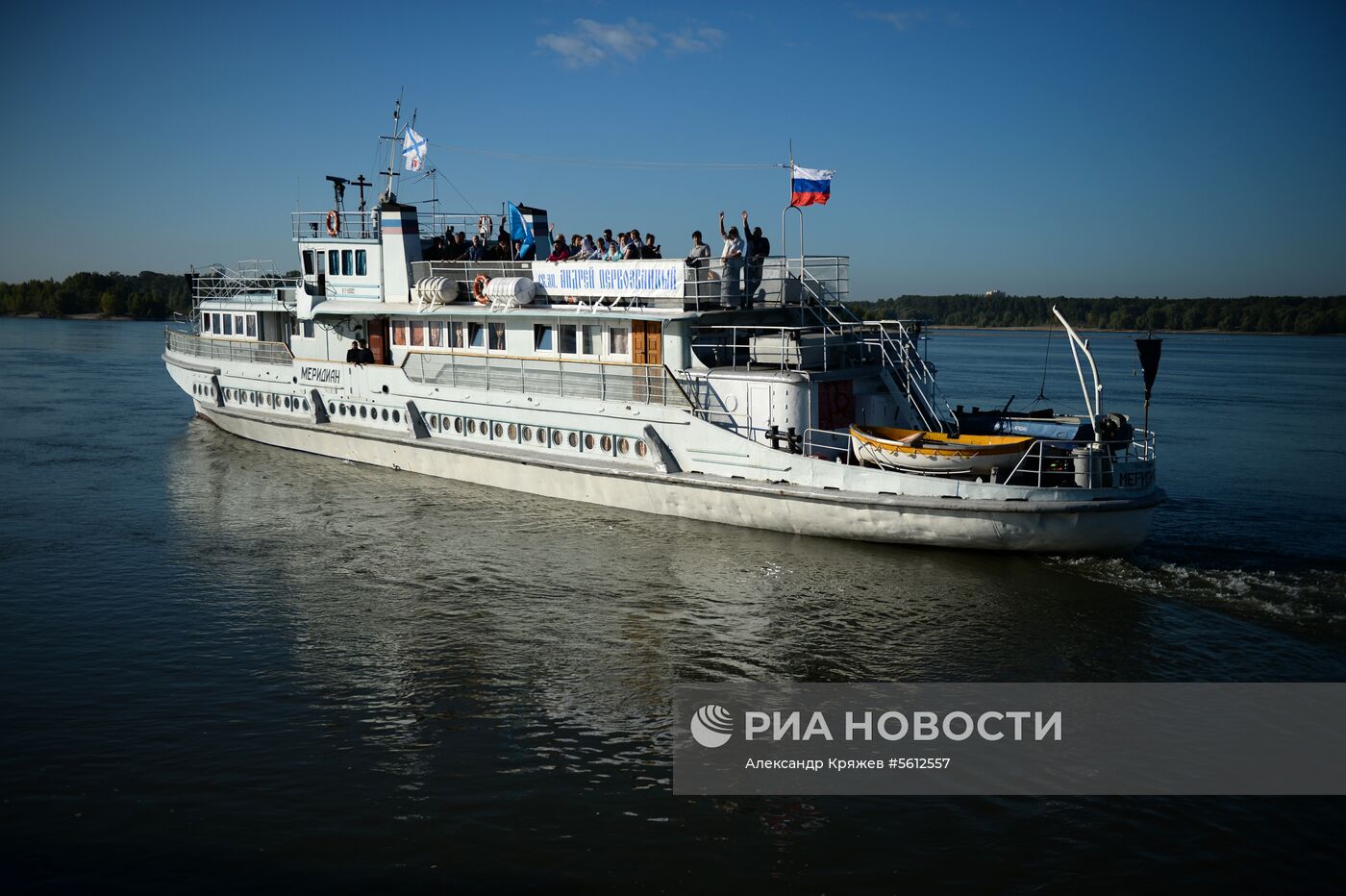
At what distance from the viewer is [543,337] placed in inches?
944

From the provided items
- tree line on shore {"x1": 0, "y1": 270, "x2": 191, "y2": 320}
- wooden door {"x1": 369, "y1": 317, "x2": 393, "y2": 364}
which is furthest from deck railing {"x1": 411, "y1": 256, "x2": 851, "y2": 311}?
tree line on shore {"x1": 0, "y1": 270, "x2": 191, "y2": 320}

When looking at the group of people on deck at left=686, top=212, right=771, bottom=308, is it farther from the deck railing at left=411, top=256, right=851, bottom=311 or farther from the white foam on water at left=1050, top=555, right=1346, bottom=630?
the white foam on water at left=1050, top=555, right=1346, bottom=630

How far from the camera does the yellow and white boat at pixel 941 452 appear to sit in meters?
17.5

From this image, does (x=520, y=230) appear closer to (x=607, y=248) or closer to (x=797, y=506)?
(x=607, y=248)

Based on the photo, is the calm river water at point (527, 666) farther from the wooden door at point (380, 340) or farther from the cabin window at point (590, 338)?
the cabin window at point (590, 338)

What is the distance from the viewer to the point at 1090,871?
357 inches

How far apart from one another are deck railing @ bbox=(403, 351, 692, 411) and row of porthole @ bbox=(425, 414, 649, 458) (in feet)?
2.85

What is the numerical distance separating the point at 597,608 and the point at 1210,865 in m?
9.27

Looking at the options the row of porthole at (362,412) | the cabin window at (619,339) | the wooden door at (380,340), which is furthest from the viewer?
the wooden door at (380,340)

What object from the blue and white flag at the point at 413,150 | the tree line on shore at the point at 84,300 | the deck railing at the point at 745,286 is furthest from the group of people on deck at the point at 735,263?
the tree line on shore at the point at 84,300

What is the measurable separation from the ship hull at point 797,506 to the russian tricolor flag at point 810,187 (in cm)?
609

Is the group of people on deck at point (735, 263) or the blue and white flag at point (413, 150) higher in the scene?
the blue and white flag at point (413, 150)

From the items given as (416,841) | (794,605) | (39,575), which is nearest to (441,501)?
(39,575)

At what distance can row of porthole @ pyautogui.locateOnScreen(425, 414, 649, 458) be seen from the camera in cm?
2195
